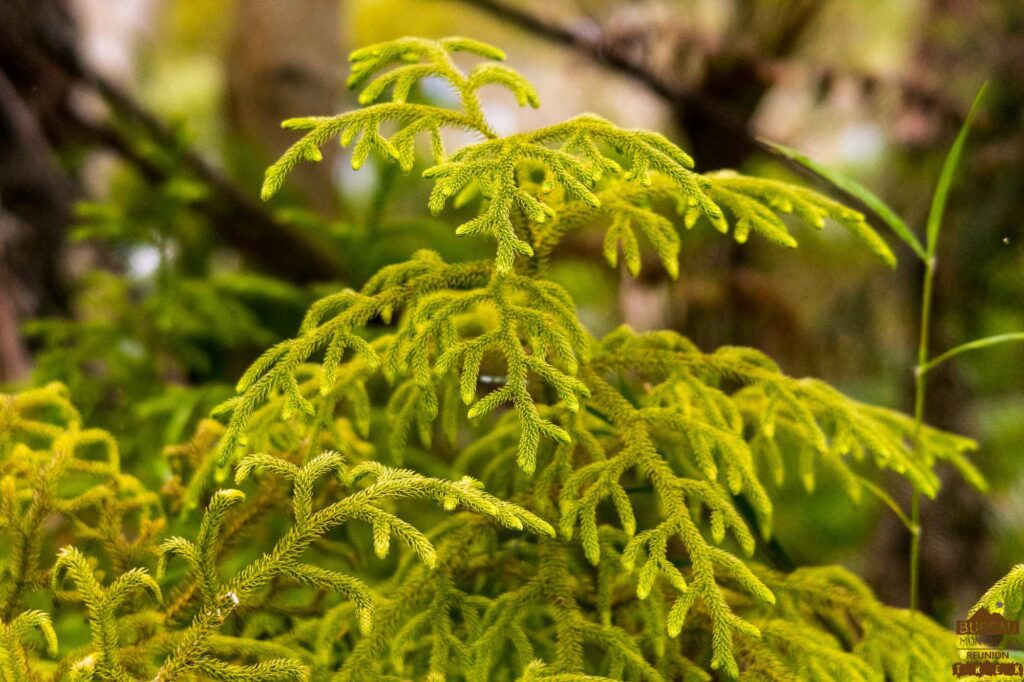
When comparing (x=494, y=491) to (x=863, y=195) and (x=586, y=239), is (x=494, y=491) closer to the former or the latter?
(x=863, y=195)

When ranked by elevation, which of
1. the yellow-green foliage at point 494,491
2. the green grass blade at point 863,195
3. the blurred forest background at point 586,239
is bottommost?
the yellow-green foliage at point 494,491

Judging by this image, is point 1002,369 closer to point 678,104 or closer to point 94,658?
point 678,104

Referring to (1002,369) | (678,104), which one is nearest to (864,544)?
(1002,369)

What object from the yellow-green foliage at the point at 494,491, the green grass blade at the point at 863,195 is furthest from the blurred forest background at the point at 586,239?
the green grass blade at the point at 863,195

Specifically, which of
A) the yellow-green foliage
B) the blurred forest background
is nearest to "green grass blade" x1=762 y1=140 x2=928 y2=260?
the yellow-green foliage

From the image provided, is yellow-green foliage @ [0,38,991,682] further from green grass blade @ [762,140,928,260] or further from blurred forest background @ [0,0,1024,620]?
blurred forest background @ [0,0,1024,620]

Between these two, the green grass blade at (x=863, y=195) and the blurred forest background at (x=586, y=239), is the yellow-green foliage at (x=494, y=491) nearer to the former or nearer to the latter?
the green grass blade at (x=863, y=195)
